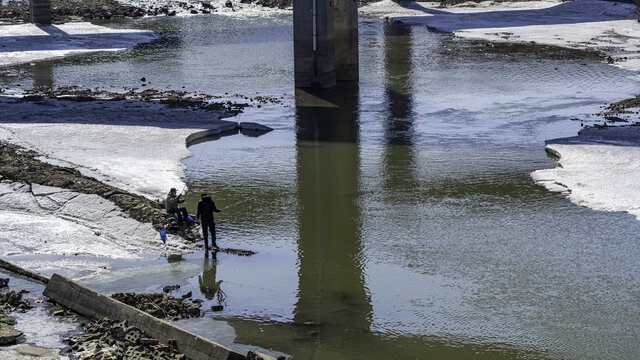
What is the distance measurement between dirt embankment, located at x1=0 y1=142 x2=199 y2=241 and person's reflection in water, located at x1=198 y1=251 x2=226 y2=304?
4.57ft

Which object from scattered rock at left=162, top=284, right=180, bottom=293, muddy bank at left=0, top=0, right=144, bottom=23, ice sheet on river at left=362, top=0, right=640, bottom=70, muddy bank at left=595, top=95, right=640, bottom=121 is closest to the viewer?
scattered rock at left=162, top=284, right=180, bottom=293

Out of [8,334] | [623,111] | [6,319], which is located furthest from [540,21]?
[8,334]

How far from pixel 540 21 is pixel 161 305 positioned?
5607cm

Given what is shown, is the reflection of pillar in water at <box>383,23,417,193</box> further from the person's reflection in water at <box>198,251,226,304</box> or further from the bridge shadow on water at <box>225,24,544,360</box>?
Answer: the person's reflection in water at <box>198,251,226,304</box>

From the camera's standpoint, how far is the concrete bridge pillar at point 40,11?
6119 centimetres

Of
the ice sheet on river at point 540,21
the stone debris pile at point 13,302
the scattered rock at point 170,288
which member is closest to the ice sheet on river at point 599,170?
the scattered rock at point 170,288

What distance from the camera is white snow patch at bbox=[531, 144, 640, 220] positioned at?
816 inches

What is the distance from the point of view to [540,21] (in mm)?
64500

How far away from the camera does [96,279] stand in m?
15.7

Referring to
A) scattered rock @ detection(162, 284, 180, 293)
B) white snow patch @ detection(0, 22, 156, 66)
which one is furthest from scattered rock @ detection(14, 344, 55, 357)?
white snow patch @ detection(0, 22, 156, 66)

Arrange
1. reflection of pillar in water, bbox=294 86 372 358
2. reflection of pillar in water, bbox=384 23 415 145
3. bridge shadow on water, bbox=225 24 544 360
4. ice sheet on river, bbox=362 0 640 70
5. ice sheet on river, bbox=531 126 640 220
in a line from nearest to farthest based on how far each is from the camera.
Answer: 1. bridge shadow on water, bbox=225 24 544 360
2. reflection of pillar in water, bbox=294 86 372 358
3. ice sheet on river, bbox=531 126 640 220
4. reflection of pillar in water, bbox=384 23 415 145
5. ice sheet on river, bbox=362 0 640 70

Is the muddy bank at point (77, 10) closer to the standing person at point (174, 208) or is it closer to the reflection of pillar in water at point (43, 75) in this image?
the reflection of pillar in water at point (43, 75)

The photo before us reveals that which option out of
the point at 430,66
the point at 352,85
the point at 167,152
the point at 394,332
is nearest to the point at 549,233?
the point at 394,332

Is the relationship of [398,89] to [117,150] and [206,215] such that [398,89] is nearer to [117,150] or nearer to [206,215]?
[117,150]
